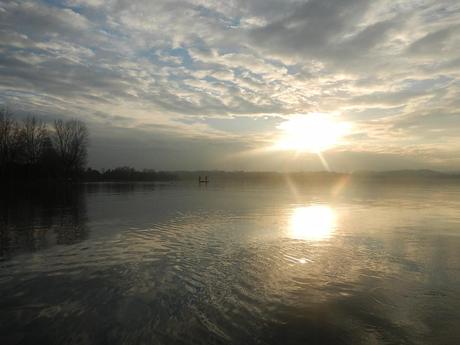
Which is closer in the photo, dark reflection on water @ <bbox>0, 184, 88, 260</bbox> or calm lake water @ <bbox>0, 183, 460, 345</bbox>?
calm lake water @ <bbox>0, 183, 460, 345</bbox>

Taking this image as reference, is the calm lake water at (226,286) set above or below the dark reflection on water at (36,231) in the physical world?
below

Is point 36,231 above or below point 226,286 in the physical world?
above

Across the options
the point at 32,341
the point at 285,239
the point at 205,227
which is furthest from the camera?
the point at 205,227

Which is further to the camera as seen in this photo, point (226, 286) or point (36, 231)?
point (36, 231)

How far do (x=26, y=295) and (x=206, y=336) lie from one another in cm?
483

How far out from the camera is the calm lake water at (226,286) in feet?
21.4

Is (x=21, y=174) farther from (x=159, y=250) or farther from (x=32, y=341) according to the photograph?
(x=32, y=341)

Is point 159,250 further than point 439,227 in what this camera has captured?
No

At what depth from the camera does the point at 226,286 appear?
9125 mm

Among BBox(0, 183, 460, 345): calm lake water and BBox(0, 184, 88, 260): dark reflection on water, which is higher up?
BBox(0, 184, 88, 260): dark reflection on water

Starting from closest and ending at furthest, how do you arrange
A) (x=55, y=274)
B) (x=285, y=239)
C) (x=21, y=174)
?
1. (x=55, y=274)
2. (x=285, y=239)
3. (x=21, y=174)

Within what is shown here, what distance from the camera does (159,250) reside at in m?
13.0

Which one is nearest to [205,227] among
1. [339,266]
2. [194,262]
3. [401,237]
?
[194,262]

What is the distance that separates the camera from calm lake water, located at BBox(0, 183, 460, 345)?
652cm
